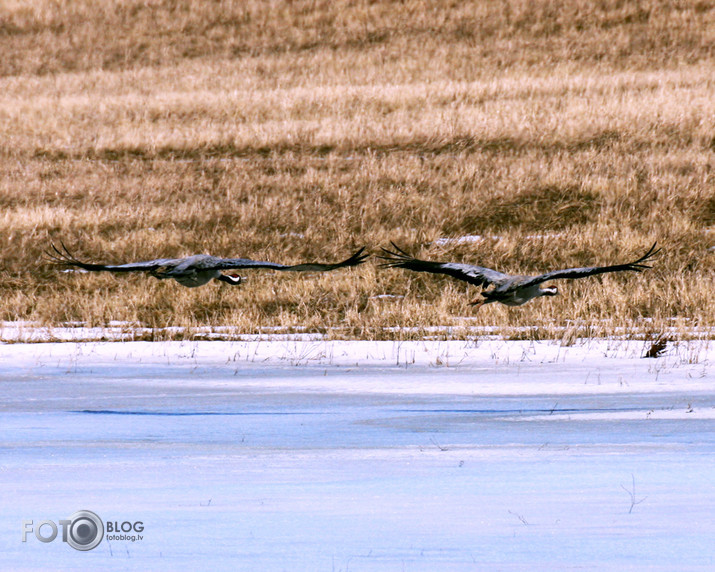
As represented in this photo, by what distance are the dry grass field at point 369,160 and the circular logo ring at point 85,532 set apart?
9717 mm

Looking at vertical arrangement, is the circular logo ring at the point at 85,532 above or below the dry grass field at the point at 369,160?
above

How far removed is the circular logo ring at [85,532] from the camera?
547 cm

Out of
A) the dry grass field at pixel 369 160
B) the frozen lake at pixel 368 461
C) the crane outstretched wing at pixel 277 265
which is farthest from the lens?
the dry grass field at pixel 369 160

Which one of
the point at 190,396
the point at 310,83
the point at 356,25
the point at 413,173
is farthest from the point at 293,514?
the point at 356,25

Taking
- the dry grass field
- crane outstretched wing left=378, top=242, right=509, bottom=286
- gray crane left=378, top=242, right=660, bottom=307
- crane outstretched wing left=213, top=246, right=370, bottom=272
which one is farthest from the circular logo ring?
the dry grass field

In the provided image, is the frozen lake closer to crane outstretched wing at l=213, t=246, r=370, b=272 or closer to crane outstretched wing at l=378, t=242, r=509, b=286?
crane outstretched wing at l=378, t=242, r=509, b=286

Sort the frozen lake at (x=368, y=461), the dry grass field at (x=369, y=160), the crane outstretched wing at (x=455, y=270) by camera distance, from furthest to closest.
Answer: the dry grass field at (x=369, y=160)
the crane outstretched wing at (x=455, y=270)
the frozen lake at (x=368, y=461)

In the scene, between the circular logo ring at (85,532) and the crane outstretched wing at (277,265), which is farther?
the crane outstretched wing at (277,265)

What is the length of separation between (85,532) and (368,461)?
2.21 metres

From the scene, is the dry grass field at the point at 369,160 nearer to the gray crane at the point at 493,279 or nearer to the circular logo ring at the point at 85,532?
the gray crane at the point at 493,279

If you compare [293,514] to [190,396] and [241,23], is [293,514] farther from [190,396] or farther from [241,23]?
[241,23]

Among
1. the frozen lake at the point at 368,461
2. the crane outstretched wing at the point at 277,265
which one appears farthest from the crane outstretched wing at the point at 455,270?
the frozen lake at the point at 368,461

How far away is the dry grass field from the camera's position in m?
18.9

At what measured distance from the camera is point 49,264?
2184 centimetres
